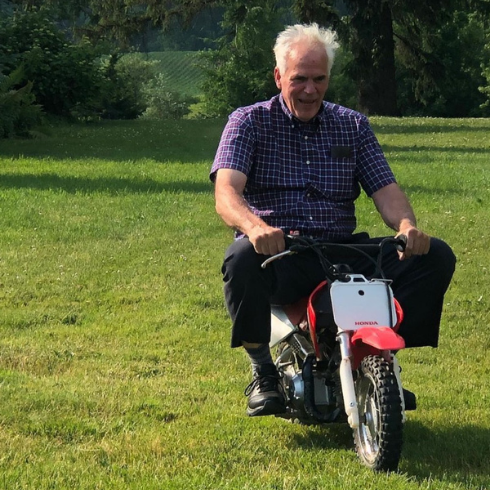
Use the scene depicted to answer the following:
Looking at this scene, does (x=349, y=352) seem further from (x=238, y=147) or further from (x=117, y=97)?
(x=117, y=97)

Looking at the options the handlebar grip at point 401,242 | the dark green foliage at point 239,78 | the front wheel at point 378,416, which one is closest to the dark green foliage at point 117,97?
the dark green foliage at point 239,78

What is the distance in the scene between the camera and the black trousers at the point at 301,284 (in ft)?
15.4

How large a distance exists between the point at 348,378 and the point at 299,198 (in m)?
1.01

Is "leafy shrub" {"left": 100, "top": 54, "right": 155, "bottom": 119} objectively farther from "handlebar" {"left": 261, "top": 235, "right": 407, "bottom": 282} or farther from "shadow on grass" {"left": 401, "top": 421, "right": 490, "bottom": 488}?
"handlebar" {"left": 261, "top": 235, "right": 407, "bottom": 282}

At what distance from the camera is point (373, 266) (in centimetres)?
493

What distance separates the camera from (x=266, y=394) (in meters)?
4.87

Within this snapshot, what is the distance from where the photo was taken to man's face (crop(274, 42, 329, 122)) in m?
5.12

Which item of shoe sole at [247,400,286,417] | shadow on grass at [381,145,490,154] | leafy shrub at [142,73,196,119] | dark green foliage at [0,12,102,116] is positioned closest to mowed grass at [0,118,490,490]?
shoe sole at [247,400,286,417]

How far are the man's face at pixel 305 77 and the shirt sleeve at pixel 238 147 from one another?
0.23m

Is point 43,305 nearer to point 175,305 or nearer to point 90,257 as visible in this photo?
point 175,305

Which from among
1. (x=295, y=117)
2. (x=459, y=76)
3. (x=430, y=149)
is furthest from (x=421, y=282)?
(x=459, y=76)

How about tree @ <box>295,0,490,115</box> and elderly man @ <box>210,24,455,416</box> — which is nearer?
elderly man @ <box>210,24,455,416</box>

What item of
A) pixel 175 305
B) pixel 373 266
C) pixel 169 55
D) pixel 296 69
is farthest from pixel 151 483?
pixel 169 55

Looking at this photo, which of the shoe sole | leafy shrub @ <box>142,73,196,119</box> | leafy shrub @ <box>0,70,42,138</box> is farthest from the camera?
leafy shrub @ <box>142,73,196,119</box>
